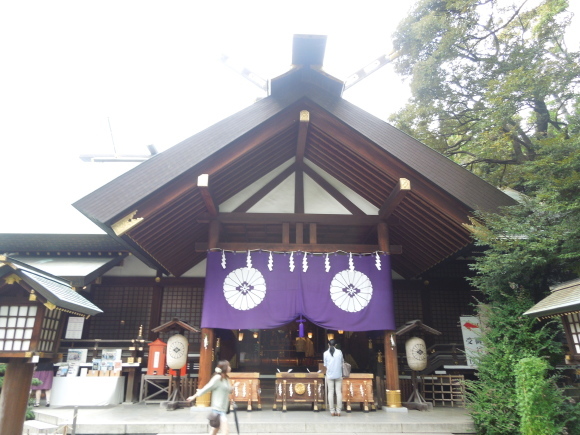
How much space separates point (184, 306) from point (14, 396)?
21.9 ft

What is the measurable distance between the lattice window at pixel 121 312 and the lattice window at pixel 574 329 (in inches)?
381

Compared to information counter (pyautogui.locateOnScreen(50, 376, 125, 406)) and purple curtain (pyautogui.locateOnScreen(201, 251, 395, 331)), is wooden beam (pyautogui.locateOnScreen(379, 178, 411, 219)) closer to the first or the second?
purple curtain (pyautogui.locateOnScreen(201, 251, 395, 331))

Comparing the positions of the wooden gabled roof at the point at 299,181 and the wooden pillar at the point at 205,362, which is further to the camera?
the wooden pillar at the point at 205,362

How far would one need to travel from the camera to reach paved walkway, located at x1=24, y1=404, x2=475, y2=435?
657 cm

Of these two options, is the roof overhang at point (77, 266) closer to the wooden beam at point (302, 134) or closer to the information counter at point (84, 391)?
the information counter at point (84, 391)

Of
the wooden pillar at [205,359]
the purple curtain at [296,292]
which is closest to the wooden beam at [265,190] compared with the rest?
the purple curtain at [296,292]

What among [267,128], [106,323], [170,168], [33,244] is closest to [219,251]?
[170,168]

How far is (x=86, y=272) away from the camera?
9719 millimetres

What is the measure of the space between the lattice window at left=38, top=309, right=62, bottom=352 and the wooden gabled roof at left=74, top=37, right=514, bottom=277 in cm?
237

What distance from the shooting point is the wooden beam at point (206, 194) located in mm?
7879

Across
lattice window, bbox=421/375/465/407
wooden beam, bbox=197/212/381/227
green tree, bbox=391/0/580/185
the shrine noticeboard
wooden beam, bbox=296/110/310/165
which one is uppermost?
green tree, bbox=391/0/580/185

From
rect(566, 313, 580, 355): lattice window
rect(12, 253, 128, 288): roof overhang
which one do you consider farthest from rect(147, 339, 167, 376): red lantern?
rect(566, 313, 580, 355): lattice window

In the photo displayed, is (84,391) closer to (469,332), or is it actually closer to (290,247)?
(290,247)

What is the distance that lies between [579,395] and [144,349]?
31.1 ft
